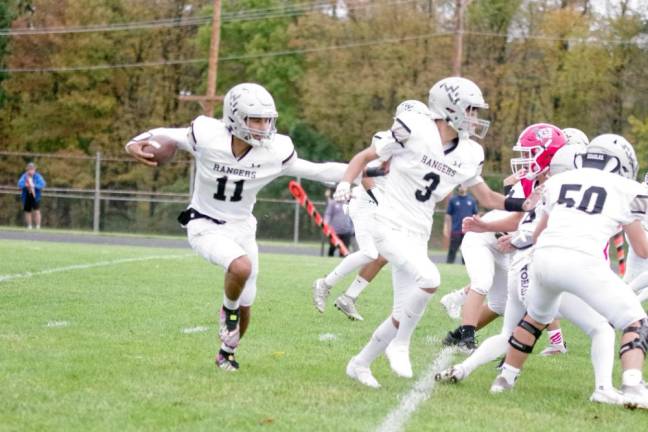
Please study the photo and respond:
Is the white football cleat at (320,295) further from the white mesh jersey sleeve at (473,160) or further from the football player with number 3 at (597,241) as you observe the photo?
the football player with number 3 at (597,241)

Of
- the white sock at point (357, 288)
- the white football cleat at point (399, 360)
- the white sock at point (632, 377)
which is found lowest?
the white sock at point (357, 288)

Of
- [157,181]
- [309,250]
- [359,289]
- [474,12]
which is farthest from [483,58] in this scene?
[359,289]

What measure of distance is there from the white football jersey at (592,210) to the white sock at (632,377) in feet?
2.32

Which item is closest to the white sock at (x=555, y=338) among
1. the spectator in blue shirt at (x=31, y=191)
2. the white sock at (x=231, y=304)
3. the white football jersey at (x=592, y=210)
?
the white football jersey at (x=592, y=210)

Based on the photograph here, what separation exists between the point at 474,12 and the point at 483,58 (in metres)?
1.94

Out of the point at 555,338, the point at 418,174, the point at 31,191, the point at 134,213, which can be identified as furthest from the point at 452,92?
the point at 134,213

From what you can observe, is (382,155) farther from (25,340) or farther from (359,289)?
(359,289)

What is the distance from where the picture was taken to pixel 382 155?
7199mm

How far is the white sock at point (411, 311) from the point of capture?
6832mm

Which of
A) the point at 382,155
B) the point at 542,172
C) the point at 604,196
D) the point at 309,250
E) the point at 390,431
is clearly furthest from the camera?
the point at 309,250

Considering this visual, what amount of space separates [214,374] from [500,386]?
172 cm

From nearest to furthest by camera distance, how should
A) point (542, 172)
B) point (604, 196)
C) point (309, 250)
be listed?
point (604, 196) → point (542, 172) → point (309, 250)

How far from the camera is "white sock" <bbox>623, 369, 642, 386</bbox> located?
6148mm

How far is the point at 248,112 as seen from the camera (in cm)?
699
